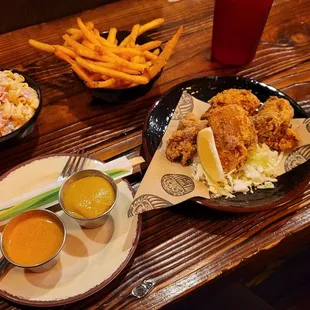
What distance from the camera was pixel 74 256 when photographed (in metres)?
1.34

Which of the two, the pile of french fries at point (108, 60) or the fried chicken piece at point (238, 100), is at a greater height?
the pile of french fries at point (108, 60)

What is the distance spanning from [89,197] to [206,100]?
76cm

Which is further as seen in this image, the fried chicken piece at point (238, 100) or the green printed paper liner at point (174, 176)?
the fried chicken piece at point (238, 100)

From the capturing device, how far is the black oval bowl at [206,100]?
146cm

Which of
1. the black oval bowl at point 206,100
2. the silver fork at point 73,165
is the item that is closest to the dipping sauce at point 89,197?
the silver fork at point 73,165

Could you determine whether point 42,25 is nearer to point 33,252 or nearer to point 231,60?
point 231,60

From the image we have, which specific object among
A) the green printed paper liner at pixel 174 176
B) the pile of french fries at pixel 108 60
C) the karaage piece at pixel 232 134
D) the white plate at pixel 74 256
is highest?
the pile of french fries at pixel 108 60

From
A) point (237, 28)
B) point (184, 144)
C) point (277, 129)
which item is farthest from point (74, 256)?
point (237, 28)

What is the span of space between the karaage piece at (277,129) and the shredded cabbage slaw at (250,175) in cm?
3

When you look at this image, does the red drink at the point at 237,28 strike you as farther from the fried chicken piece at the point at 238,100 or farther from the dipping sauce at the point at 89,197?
the dipping sauce at the point at 89,197

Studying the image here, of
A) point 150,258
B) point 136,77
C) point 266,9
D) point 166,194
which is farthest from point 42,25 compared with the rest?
Answer: point 150,258

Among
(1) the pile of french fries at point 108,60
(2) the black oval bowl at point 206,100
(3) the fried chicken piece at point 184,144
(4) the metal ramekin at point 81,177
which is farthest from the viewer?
(1) the pile of french fries at point 108,60

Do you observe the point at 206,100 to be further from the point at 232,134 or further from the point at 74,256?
the point at 74,256

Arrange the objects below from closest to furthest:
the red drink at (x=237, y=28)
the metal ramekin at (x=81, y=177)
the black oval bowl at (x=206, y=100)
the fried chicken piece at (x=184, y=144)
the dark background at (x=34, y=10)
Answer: the metal ramekin at (x=81, y=177)
the black oval bowl at (x=206, y=100)
the fried chicken piece at (x=184, y=144)
the red drink at (x=237, y=28)
the dark background at (x=34, y=10)
